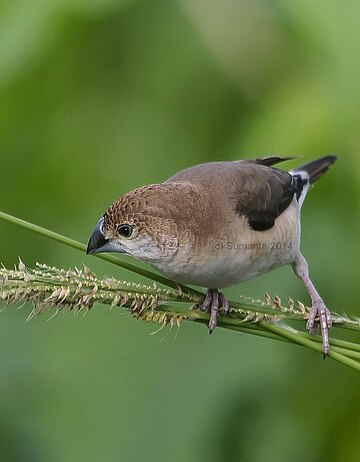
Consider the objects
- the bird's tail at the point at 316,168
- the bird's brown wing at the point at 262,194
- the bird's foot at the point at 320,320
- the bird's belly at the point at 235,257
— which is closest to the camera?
the bird's foot at the point at 320,320

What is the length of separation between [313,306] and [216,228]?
509mm

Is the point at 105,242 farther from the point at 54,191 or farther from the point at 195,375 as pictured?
the point at 54,191

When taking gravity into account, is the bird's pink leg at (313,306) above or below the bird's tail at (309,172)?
below

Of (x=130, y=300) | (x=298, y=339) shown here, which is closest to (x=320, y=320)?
(x=298, y=339)

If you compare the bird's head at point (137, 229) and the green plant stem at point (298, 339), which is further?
the bird's head at point (137, 229)

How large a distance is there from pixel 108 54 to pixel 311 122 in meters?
1.50

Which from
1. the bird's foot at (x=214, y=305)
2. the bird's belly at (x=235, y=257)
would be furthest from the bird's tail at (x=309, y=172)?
the bird's foot at (x=214, y=305)

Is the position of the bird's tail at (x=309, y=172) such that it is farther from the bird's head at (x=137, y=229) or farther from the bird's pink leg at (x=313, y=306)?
the bird's head at (x=137, y=229)

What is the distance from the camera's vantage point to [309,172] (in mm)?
3750

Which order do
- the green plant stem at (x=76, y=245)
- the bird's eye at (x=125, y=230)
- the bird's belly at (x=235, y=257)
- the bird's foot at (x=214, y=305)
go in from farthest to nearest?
the bird's belly at (x=235, y=257)
the bird's eye at (x=125, y=230)
the bird's foot at (x=214, y=305)
the green plant stem at (x=76, y=245)

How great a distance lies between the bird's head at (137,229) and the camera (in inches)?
106

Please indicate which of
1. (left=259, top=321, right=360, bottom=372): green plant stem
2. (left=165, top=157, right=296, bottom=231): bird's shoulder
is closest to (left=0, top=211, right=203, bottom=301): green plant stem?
(left=259, top=321, right=360, bottom=372): green plant stem

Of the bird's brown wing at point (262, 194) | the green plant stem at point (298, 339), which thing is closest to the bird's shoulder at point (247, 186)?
the bird's brown wing at point (262, 194)

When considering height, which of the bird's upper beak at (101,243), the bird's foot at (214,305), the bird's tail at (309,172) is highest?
the bird's tail at (309,172)
